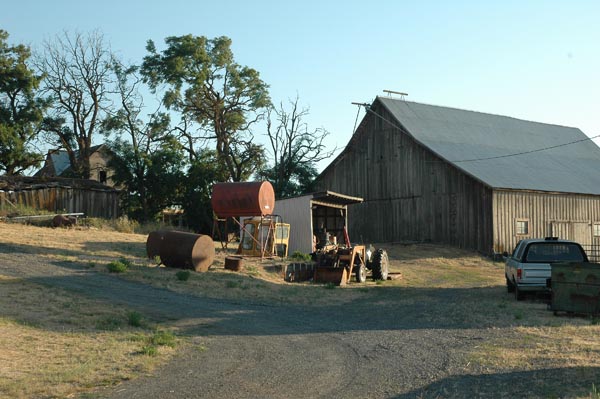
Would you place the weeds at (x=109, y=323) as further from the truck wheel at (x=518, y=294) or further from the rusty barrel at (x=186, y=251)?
the truck wheel at (x=518, y=294)

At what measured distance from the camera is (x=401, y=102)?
145 ft

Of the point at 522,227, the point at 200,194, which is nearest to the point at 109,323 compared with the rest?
the point at 522,227

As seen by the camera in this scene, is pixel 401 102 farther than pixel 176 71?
No

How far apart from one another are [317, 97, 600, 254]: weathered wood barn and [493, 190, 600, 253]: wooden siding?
0.06 meters

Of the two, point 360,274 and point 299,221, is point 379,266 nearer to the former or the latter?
point 360,274

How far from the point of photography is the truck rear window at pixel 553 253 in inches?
704

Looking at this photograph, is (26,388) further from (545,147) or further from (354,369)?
(545,147)

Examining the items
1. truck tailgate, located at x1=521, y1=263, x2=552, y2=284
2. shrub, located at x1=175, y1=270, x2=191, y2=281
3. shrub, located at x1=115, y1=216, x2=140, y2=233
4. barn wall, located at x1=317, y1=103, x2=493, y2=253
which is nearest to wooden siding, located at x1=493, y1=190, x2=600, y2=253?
barn wall, located at x1=317, y1=103, x2=493, y2=253

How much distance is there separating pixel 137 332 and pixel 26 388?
4450mm


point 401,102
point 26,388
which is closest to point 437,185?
point 401,102

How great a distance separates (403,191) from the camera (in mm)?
40781

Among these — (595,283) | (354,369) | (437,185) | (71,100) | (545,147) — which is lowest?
(354,369)

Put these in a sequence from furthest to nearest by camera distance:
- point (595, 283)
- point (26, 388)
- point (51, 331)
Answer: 1. point (595, 283)
2. point (51, 331)
3. point (26, 388)

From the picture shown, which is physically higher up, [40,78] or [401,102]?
[40,78]
